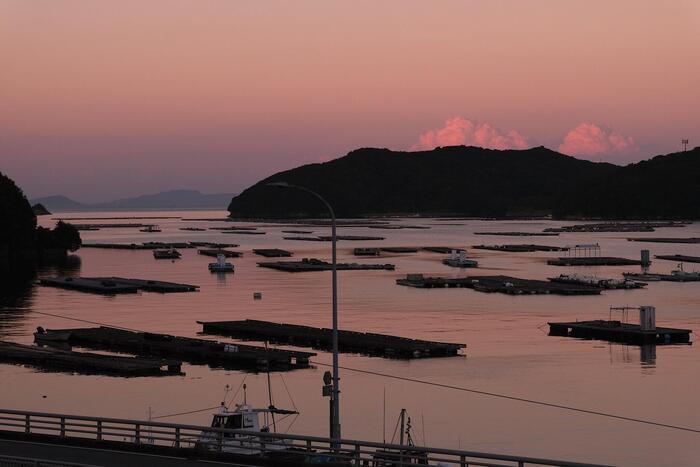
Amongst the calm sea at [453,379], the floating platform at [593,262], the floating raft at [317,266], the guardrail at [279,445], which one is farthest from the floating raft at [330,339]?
the floating platform at [593,262]

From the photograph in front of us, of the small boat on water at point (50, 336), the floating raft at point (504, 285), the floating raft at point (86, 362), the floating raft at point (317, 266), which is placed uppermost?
the floating raft at point (317, 266)

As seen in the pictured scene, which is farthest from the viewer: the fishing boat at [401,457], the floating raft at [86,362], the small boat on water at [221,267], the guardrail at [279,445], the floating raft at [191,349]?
the small boat on water at [221,267]

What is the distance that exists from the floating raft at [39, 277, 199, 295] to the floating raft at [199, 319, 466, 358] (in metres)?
41.4

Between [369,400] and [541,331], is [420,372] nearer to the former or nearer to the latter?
[369,400]

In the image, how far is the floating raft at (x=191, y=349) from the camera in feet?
254

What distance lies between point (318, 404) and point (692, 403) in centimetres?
1999

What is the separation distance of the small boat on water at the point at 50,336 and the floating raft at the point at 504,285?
6111cm

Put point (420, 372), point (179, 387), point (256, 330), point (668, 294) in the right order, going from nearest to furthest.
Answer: point (179, 387)
point (420, 372)
point (256, 330)
point (668, 294)

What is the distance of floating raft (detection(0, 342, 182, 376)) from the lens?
7412 cm

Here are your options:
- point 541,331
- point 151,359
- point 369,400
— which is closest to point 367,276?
point 541,331

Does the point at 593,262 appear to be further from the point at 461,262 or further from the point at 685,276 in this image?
the point at 685,276

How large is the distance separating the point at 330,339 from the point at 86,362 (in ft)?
66.0

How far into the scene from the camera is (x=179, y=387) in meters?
68.6

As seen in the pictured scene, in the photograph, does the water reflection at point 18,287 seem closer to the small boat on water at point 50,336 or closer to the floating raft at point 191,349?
the small boat on water at point 50,336
